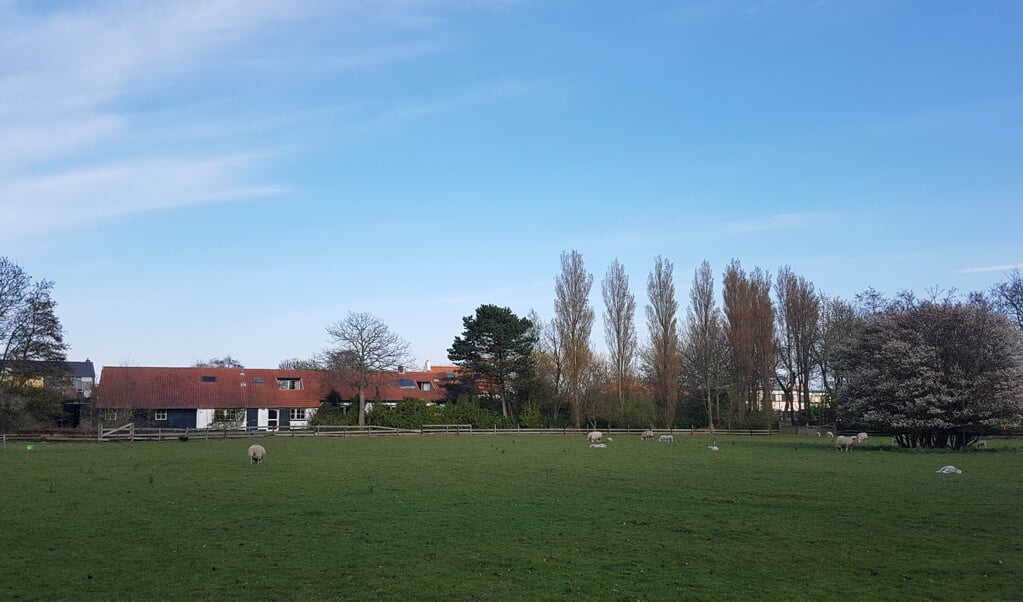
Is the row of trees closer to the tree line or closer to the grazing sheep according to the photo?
the tree line

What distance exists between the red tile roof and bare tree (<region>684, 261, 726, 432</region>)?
3094 cm

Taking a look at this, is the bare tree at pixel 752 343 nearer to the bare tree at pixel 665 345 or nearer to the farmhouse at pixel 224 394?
the bare tree at pixel 665 345

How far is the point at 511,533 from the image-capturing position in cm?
1546

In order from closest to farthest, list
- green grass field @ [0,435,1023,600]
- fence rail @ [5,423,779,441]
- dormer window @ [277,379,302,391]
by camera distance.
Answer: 1. green grass field @ [0,435,1023,600]
2. fence rail @ [5,423,779,441]
3. dormer window @ [277,379,302,391]

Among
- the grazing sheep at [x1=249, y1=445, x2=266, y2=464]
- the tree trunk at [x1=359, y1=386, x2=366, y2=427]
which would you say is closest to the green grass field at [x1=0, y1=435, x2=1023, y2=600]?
the grazing sheep at [x1=249, y1=445, x2=266, y2=464]

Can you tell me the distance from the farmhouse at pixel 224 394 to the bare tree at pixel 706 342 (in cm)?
3006

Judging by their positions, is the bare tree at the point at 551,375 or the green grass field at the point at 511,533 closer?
the green grass field at the point at 511,533

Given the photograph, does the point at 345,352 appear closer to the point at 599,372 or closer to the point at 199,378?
the point at 199,378

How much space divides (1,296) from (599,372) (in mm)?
51845

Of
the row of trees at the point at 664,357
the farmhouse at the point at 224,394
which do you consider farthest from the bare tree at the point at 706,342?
the farmhouse at the point at 224,394

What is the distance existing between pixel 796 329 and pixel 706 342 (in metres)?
9.90

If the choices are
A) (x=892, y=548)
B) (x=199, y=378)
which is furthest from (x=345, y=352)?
(x=892, y=548)

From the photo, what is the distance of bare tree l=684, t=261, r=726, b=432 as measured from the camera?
245 ft

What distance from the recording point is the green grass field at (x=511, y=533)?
37.2 feet
